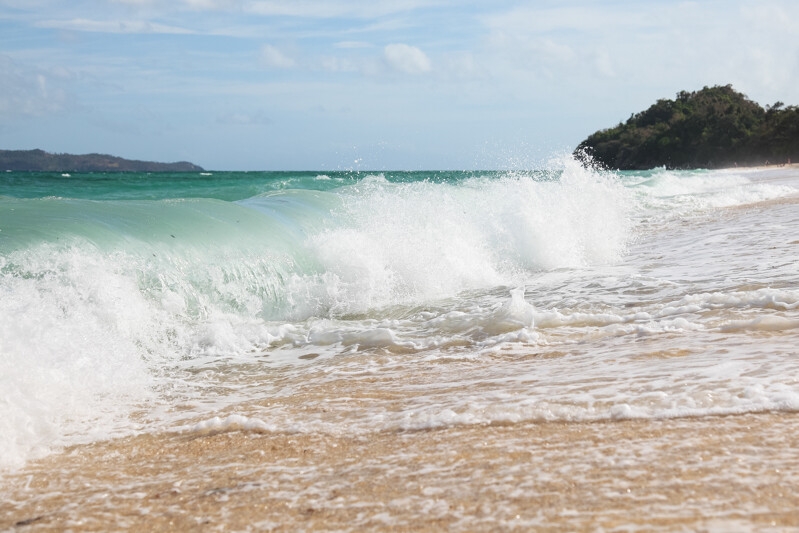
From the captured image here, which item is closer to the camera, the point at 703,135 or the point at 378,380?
the point at 378,380

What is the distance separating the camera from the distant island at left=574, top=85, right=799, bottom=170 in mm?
71300

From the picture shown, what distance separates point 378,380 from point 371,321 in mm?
2058

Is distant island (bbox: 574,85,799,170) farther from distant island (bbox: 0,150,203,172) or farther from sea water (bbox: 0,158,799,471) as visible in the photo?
sea water (bbox: 0,158,799,471)

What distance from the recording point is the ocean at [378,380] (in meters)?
2.63

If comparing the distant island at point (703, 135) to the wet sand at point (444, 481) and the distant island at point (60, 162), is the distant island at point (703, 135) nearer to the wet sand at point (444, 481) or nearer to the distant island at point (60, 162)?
the distant island at point (60, 162)

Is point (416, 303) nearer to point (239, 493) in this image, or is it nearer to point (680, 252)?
point (680, 252)

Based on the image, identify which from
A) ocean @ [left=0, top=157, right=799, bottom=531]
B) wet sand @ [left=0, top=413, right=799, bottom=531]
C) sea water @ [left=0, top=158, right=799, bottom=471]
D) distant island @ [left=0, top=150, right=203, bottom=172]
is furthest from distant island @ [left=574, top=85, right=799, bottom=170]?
wet sand @ [left=0, top=413, right=799, bottom=531]

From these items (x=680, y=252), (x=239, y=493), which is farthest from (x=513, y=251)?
(x=239, y=493)

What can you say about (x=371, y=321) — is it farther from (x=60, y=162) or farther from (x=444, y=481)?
(x=60, y=162)

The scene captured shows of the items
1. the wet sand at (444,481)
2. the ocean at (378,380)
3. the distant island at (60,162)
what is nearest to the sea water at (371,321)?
the ocean at (378,380)

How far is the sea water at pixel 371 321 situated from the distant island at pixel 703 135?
66.1 m

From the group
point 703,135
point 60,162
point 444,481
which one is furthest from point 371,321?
point 703,135

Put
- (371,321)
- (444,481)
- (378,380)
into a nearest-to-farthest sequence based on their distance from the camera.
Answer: (444,481)
(378,380)
(371,321)

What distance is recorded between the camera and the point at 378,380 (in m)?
4.59
